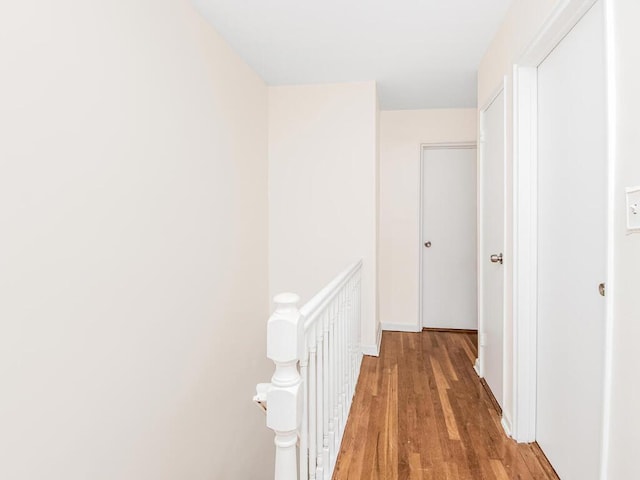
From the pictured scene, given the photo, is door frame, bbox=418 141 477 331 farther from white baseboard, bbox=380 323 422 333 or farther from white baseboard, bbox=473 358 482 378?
white baseboard, bbox=473 358 482 378

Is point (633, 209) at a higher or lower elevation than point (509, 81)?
lower

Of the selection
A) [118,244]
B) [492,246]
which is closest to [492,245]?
[492,246]

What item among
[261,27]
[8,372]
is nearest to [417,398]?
[8,372]

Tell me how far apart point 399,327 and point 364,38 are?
283 cm

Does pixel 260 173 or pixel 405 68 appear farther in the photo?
pixel 260 173

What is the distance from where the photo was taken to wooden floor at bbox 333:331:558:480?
1.75 metres

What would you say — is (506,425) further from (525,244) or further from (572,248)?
(572,248)

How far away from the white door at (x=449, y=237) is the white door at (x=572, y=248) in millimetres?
2179

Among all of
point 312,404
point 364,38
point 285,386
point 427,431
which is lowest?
point 427,431

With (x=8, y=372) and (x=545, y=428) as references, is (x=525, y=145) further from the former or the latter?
(x=8, y=372)

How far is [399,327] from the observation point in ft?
13.4

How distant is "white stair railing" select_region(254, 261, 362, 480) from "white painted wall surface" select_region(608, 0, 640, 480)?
934 mm

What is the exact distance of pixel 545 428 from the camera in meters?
1.82

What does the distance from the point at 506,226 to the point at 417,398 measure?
1228mm
